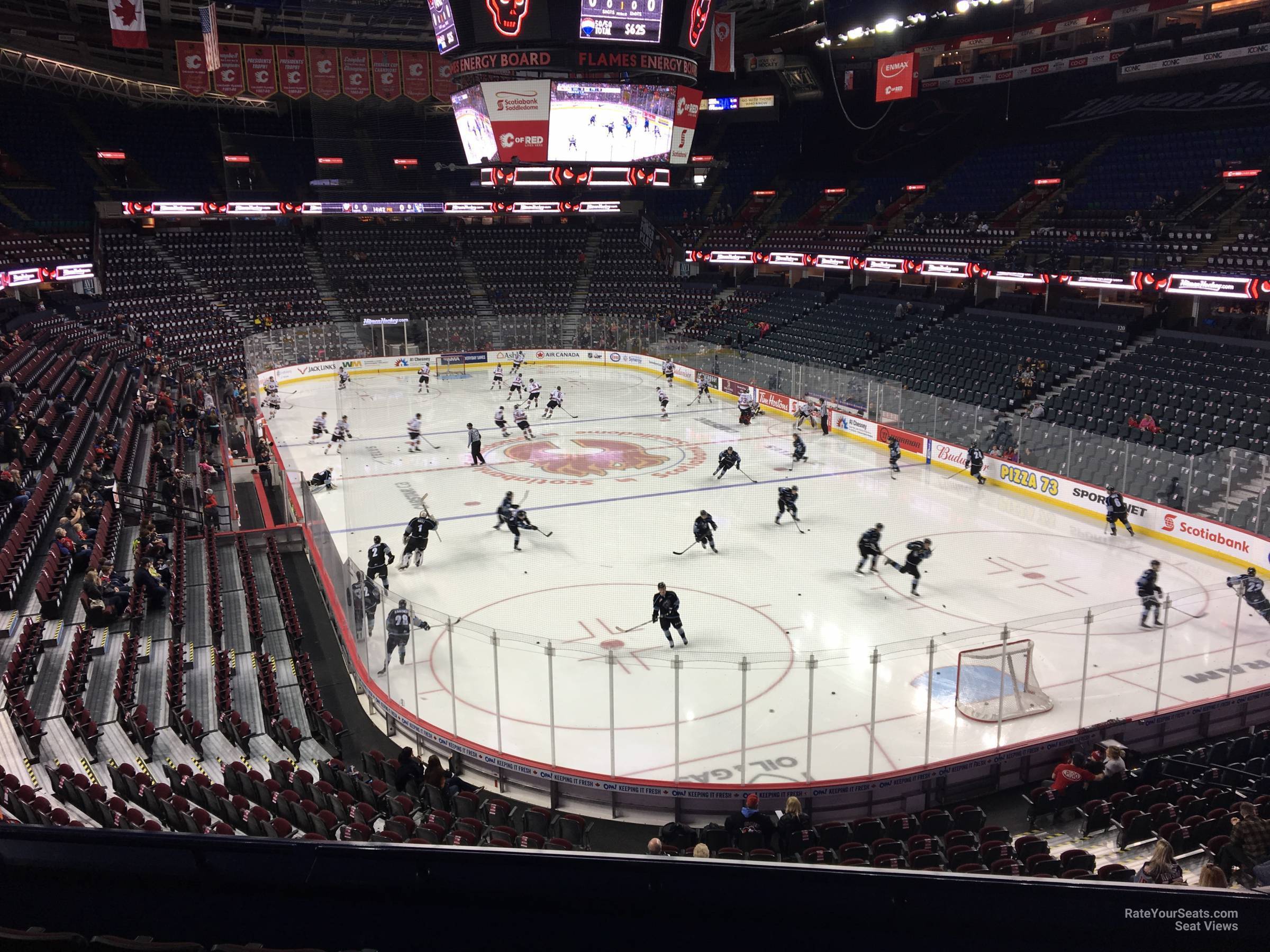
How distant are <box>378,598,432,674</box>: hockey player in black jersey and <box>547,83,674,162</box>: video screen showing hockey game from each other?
16.9 metres

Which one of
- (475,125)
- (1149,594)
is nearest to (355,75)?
(475,125)

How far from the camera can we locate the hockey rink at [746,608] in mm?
11578

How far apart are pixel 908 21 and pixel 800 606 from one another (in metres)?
34.2

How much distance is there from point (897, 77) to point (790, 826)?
101ft

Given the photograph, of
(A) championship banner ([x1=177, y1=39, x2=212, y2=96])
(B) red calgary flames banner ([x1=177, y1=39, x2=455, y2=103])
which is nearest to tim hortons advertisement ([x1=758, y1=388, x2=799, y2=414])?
(B) red calgary flames banner ([x1=177, y1=39, x2=455, y2=103])

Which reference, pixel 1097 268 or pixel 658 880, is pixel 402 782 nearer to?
pixel 658 880

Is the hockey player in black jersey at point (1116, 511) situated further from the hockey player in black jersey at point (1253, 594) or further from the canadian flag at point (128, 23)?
the canadian flag at point (128, 23)

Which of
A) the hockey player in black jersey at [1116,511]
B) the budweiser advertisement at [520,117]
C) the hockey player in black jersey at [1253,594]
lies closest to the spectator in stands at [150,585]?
the budweiser advertisement at [520,117]

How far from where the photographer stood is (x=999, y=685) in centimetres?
1248

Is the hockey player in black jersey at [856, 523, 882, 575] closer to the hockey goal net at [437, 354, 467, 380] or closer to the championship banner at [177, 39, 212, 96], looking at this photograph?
the hockey goal net at [437, 354, 467, 380]

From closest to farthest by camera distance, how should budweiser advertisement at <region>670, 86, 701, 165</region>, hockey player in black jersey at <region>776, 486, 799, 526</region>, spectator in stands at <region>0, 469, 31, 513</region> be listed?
spectator in stands at <region>0, 469, 31, 513</region>, hockey player in black jersey at <region>776, 486, 799, 526</region>, budweiser advertisement at <region>670, 86, 701, 165</region>

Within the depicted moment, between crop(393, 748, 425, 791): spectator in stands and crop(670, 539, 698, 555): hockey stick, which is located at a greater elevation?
crop(393, 748, 425, 791): spectator in stands

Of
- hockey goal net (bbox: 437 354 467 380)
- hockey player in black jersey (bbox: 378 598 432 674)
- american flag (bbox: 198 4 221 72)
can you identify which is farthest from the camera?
hockey goal net (bbox: 437 354 467 380)

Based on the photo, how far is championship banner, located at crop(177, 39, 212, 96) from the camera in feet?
122
